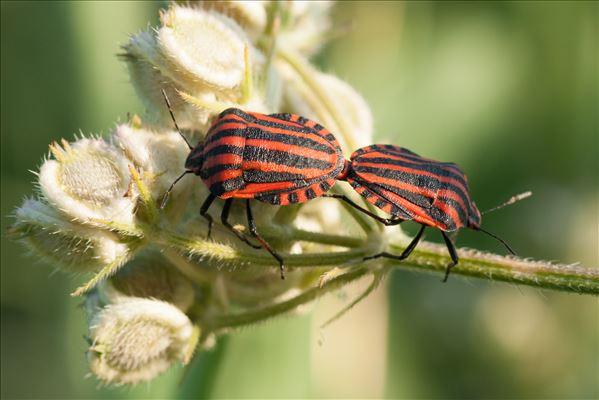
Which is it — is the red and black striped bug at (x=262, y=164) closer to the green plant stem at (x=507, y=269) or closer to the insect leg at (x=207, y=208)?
the insect leg at (x=207, y=208)

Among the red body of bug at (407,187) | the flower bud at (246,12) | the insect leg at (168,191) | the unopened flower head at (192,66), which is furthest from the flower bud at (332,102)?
the insect leg at (168,191)

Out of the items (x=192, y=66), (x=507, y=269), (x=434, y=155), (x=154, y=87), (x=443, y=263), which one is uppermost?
(x=192, y=66)

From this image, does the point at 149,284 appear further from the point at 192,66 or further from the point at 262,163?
the point at 192,66

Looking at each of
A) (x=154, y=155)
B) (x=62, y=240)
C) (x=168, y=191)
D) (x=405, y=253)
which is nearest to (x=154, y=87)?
(x=154, y=155)

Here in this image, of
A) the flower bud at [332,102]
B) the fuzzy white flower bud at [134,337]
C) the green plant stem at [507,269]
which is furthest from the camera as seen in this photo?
the flower bud at [332,102]

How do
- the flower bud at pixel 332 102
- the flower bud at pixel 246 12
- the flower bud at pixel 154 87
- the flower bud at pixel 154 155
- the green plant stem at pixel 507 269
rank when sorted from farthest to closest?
the flower bud at pixel 332 102, the flower bud at pixel 246 12, the flower bud at pixel 154 87, the flower bud at pixel 154 155, the green plant stem at pixel 507 269

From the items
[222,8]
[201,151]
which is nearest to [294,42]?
[222,8]
